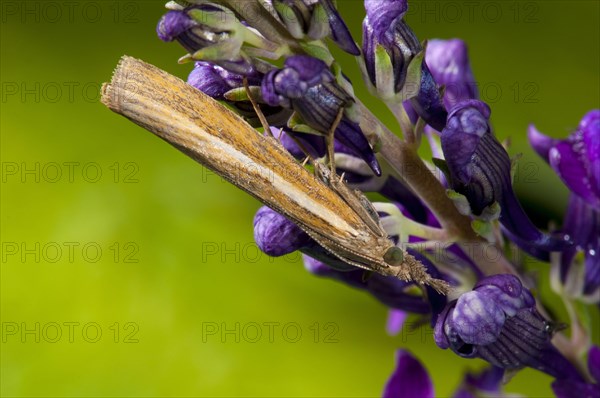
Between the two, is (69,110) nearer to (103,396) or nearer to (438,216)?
(103,396)

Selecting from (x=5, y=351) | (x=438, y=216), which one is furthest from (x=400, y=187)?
(x=5, y=351)

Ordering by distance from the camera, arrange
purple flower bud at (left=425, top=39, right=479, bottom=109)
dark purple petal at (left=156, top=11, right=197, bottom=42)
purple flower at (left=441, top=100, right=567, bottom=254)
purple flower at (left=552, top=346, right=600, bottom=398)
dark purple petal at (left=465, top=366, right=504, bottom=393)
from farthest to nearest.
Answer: dark purple petal at (left=465, top=366, right=504, bottom=393), purple flower bud at (left=425, top=39, right=479, bottom=109), purple flower at (left=552, top=346, right=600, bottom=398), purple flower at (left=441, top=100, right=567, bottom=254), dark purple petal at (left=156, top=11, right=197, bottom=42)

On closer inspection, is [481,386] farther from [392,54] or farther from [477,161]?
[392,54]

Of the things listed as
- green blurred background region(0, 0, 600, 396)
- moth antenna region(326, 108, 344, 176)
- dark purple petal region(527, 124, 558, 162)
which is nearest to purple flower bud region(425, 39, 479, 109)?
dark purple petal region(527, 124, 558, 162)

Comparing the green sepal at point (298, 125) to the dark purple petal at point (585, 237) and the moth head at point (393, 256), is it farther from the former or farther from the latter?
the dark purple petal at point (585, 237)

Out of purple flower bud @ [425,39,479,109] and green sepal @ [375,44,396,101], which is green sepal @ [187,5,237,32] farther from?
purple flower bud @ [425,39,479,109]

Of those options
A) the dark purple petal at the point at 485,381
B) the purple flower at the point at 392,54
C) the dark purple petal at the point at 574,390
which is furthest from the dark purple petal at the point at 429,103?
the dark purple petal at the point at 485,381
